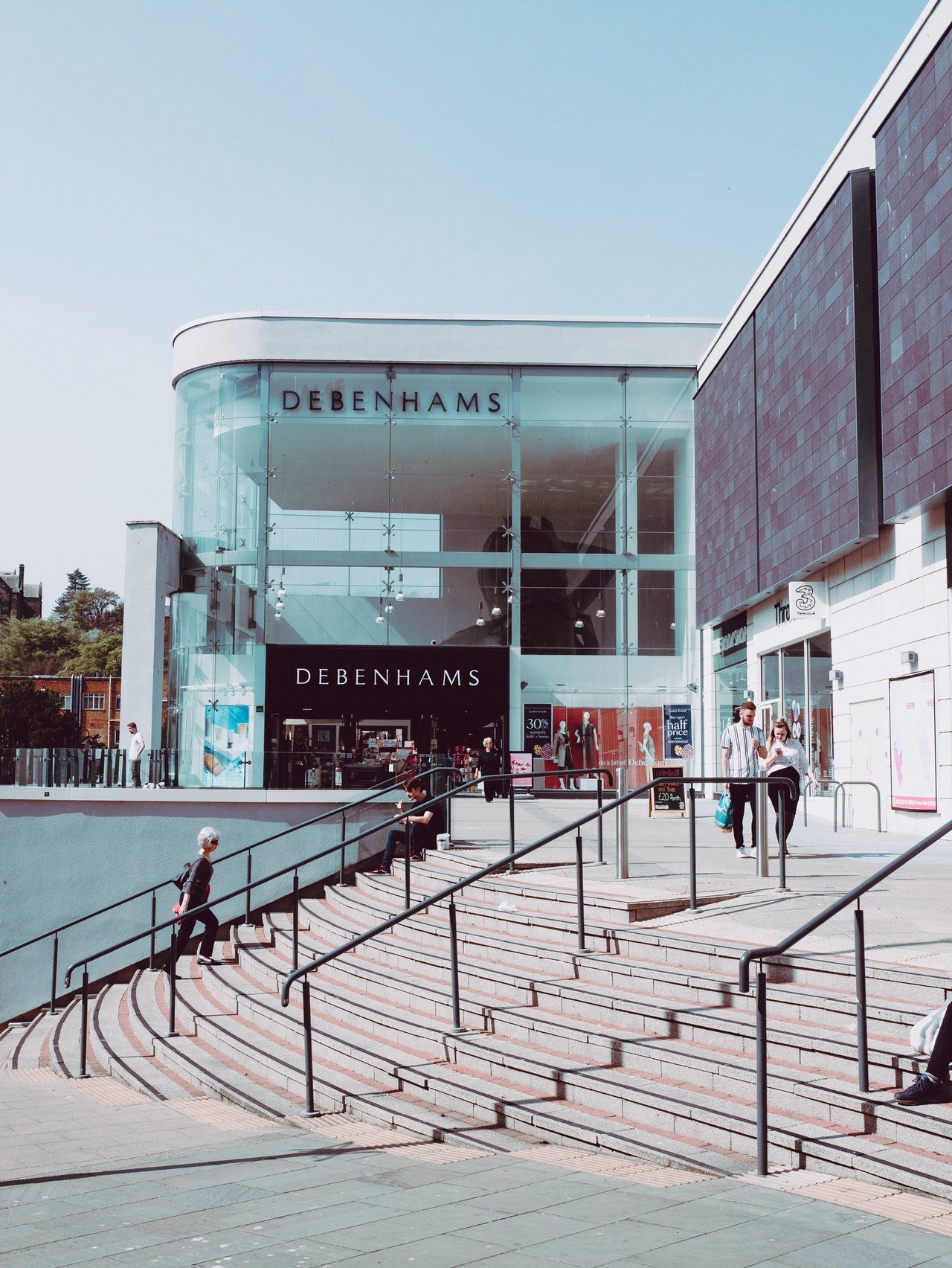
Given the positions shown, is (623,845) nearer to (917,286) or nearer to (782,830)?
(782,830)

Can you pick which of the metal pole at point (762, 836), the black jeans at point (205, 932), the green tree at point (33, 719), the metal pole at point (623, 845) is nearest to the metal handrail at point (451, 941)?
the metal pole at point (762, 836)

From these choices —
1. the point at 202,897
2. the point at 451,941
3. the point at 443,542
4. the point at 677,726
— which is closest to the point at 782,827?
the point at 451,941

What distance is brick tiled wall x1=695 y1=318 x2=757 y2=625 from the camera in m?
25.7

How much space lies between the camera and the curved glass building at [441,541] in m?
30.5

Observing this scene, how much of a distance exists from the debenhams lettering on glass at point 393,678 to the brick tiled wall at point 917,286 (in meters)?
14.3

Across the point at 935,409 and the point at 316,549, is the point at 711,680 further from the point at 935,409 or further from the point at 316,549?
the point at 935,409

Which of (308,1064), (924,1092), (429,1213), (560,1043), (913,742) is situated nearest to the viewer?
(429,1213)

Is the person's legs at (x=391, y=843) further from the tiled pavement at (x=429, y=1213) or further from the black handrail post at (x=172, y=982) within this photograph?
the tiled pavement at (x=429, y=1213)

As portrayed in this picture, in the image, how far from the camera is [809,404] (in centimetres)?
2123

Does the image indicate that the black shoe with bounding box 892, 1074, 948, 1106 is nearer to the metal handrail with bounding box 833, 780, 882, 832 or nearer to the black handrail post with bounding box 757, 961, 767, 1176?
the black handrail post with bounding box 757, 961, 767, 1176

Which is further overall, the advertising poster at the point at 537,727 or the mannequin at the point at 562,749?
the advertising poster at the point at 537,727

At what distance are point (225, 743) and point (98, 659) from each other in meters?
60.8

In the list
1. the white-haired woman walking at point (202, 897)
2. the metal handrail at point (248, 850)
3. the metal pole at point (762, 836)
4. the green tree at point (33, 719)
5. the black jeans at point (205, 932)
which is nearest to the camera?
the metal pole at point (762, 836)

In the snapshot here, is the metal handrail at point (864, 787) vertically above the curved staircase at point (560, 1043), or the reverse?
the metal handrail at point (864, 787)
